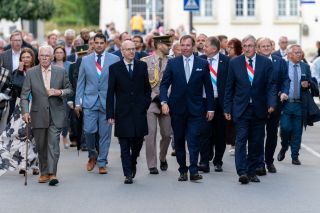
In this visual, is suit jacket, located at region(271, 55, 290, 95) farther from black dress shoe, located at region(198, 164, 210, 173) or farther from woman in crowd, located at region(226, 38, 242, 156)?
black dress shoe, located at region(198, 164, 210, 173)

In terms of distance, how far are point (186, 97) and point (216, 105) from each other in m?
1.29

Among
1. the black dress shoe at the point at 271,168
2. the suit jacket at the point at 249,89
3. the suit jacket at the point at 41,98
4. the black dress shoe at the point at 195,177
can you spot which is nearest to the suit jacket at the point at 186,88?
the suit jacket at the point at 249,89

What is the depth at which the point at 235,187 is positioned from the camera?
1523cm

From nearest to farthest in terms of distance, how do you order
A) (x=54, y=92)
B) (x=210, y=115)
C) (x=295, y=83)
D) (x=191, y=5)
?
(x=54, y=92)
(x=210, y=115)
(x=295, y=83)
(x=191, y=5)

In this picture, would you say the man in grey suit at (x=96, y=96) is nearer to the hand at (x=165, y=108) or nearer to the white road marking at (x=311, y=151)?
the hand at (x=165, y=108)

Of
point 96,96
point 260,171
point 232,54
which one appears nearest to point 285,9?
point 232,54

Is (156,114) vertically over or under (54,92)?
under

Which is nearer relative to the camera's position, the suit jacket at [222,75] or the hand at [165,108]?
the hand at [165,108]

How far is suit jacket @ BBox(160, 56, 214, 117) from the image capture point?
1587 centimetres

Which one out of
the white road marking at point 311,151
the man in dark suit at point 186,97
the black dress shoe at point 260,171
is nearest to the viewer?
the man in dark suit at point 186,97

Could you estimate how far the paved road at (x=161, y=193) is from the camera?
13422 mm

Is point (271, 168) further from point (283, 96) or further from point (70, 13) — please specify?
point (70, 13)

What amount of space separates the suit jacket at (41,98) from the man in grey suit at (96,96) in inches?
37.0

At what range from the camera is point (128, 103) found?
51.8 feet
